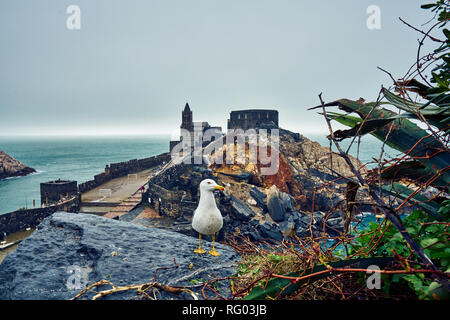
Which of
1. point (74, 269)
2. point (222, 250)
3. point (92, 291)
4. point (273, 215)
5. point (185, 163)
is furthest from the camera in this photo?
point (185, 163)

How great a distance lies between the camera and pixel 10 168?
6306cm

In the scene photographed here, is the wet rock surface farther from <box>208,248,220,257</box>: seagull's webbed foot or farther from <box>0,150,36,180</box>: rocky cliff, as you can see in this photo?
<box>0,150,36,180</box>: rocky cliff

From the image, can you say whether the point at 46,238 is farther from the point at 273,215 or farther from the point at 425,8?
the point at 273,215

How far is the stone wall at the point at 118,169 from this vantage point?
2841 centimetres

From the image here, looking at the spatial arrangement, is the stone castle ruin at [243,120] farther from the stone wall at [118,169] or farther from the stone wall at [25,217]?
the stone wall at [25,217]

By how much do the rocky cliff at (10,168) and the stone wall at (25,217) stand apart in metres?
57.0

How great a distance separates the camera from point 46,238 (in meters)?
2.83

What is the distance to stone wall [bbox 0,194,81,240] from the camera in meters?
19.2

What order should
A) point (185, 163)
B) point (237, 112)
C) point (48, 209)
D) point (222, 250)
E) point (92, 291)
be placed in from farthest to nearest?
point (237, 112) → point (185, 163) → point (48, 209) → point (222, 250) → point (92, 291)

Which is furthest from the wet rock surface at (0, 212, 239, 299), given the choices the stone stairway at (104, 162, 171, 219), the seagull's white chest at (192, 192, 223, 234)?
the stone stairway at (104, 162, 171, 219)

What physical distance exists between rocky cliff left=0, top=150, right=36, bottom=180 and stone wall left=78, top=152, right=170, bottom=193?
48.2 meters

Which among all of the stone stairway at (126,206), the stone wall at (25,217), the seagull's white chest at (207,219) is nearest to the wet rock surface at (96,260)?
the seagull's white chest at (207,219)
